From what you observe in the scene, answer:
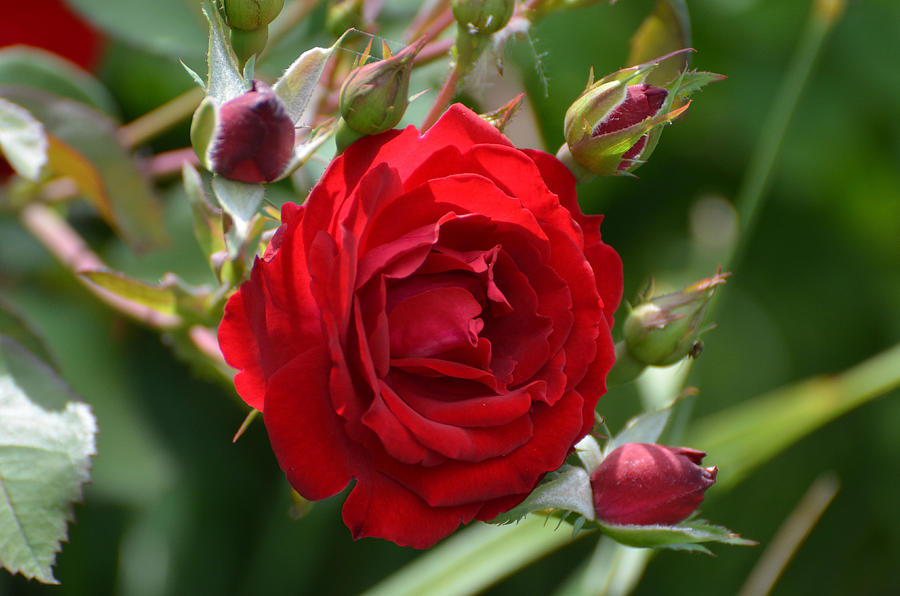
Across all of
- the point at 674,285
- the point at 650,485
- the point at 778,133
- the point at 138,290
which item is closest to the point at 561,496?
the point at 650,485

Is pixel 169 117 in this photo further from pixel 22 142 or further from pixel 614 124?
pixel 614 124

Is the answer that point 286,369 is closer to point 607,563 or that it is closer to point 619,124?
point 619,124

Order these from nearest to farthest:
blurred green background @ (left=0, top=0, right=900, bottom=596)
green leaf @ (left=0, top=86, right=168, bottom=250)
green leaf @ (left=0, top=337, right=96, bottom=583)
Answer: green leaf @ (left=0, top=337, right=96, bottom=583), green leaf @ (left=0, top=86, right=168, bottom=250), blurred green background @ (left=0, top=0, right=900, bottom=596)

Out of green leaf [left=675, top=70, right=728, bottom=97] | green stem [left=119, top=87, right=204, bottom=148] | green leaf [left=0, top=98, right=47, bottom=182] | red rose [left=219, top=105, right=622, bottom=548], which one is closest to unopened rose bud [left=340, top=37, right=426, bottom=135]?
red rose [left=219, top=105, right=622, bottom=548]

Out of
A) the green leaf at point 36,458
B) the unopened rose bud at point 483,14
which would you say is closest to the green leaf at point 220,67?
the unopened rose bud at point 483,14

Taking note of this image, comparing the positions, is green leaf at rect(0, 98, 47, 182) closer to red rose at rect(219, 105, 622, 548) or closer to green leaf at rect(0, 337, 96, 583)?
green leaf at rect(0, 337, 96, 583)

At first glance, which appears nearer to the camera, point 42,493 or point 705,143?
point 42,493

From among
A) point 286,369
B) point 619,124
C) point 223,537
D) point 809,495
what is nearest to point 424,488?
point 286,369
